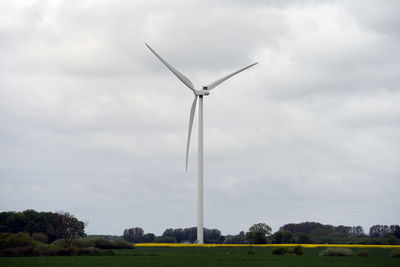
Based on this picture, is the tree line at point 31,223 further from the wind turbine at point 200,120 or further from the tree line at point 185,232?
the wind turbine at point 200,120

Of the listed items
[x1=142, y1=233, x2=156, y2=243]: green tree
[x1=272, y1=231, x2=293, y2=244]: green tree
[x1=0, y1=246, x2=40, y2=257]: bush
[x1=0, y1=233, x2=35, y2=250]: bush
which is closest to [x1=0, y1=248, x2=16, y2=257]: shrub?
[x1=0, y1=246, x2=40, y2=257]: bush

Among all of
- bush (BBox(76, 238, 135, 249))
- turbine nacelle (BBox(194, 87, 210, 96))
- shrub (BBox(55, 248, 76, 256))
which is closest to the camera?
shrub (BBox(55, 248, 76, 256))

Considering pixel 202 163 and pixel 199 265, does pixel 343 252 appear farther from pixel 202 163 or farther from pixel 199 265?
pixel 202 163

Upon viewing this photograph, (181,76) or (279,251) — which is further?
(181,76)

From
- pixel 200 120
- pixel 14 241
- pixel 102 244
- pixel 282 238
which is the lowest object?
pixel 14 241

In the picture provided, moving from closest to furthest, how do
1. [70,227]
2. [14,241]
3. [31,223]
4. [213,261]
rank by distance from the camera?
[213,261] → [14,241] → [70,227] → [31,223]

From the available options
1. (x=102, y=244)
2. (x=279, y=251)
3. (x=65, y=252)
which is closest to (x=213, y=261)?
(x=279, y=251)

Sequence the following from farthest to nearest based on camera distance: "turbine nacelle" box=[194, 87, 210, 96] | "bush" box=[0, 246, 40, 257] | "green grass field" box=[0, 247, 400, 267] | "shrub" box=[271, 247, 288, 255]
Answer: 1. "turbine nacelle" box=[194, 87, 210, 96]
2. "bush" box=[0, 246, 40, 257]
3. "shrub" box=[271, 247, 288, 255]
4. "green grass field" box=[0, 247, 400, 267]

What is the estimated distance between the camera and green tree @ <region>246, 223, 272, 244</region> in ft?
350

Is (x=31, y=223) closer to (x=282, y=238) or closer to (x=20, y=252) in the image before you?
(x=282, y=238)

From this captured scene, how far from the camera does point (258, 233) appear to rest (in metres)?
108

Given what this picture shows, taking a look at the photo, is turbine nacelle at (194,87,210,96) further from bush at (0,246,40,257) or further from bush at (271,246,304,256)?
bush at (0,246,40,257)

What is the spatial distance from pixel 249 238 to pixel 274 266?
61131 mm

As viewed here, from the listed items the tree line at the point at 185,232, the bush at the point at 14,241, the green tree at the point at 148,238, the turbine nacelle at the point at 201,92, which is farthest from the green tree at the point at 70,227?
the green tree at the point at 148,238
